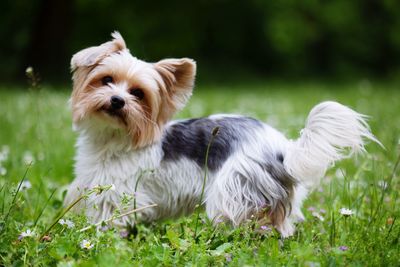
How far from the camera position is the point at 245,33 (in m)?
28.4

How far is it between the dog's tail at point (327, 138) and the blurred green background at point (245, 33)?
18432mm

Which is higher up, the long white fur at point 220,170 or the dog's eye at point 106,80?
the dog's eye at point 106,80

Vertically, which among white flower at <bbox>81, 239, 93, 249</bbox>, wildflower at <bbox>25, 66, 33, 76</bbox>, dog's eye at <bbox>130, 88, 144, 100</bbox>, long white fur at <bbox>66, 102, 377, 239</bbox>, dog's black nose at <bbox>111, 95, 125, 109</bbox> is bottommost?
white flower at <bbox>81, 239, 93, 249</bbox>

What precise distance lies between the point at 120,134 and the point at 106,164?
26 centimetres

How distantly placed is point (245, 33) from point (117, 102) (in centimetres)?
2509

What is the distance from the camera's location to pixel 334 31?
2684 cm

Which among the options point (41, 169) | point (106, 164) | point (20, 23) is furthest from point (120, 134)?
point (20, 23)

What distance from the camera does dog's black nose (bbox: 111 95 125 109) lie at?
4016 mm

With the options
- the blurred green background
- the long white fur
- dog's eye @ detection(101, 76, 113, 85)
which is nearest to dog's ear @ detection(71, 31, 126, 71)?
dog's eye @ detection(101, 76, 113, 85)

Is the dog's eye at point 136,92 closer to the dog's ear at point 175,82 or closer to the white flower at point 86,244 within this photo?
the dog's ear at point 175,82

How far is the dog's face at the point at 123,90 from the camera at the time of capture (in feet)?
13.4

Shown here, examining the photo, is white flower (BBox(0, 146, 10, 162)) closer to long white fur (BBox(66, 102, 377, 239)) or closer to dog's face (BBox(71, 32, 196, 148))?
long white fur (BBox(66, 102, 377, 239))

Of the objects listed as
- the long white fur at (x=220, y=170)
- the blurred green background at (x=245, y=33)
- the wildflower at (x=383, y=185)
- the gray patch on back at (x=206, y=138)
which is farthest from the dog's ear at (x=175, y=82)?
the blurred green background at (x=245, y=33)

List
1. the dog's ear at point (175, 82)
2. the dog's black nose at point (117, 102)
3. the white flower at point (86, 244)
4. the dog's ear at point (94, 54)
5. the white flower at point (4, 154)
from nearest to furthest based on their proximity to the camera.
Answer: the white flower at point (86, 244) < the dog's black nose at point (117, 102) < the dog's ear at point (94, 54) < the dog's ear at point (175, 82) < the white flower at point (4, 154)
